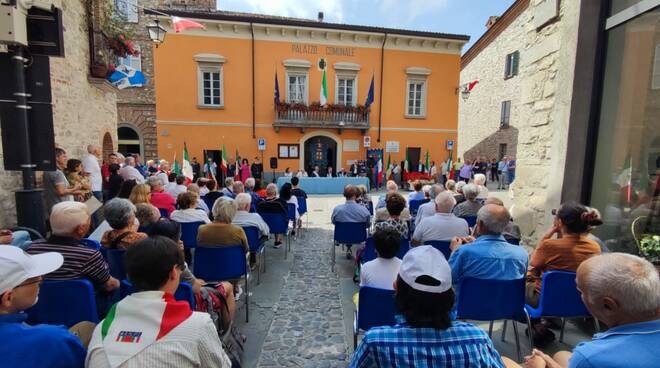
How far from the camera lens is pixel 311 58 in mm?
16328

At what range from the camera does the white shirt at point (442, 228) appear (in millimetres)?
3590

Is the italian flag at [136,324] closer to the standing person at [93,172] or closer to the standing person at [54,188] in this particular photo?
the standing person at [54,188]

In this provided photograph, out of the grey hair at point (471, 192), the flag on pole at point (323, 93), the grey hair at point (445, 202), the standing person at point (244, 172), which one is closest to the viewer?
the grey hair at point (445, 202)

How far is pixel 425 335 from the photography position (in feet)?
3.90

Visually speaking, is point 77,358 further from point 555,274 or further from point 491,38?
point 491,38

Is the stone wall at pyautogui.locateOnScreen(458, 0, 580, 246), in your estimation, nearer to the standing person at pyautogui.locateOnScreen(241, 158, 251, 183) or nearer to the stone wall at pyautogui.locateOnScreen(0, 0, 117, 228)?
the stone wall at pyautogui.locateOnScreen(0, 0, 117, 228)

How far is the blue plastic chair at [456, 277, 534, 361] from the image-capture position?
2.32 metres

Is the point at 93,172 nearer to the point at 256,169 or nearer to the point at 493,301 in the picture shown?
the point at 493,301

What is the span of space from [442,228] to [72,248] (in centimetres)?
321

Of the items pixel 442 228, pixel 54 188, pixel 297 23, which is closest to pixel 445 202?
pixel 442 228

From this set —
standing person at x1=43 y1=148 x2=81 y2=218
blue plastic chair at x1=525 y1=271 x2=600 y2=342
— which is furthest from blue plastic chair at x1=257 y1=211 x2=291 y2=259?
blue plastic chair at x1=525 y1=271 x2=600 y2=342

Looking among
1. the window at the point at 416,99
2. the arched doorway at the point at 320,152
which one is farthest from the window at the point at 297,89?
the window at the point at 416,99

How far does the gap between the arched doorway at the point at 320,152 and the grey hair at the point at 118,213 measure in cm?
1432

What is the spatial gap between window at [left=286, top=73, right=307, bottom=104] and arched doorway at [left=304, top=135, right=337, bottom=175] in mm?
2046
